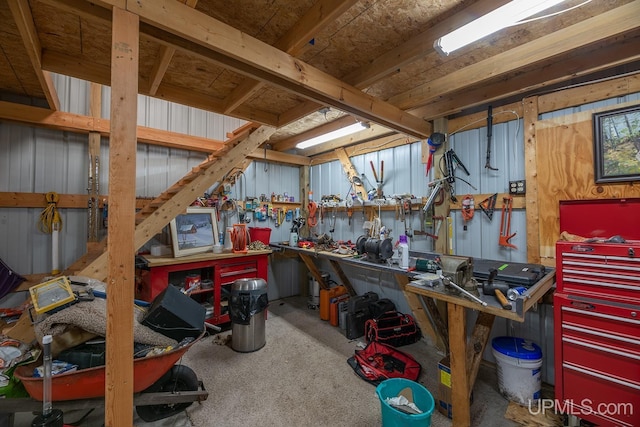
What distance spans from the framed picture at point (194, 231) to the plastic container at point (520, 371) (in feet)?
11.4

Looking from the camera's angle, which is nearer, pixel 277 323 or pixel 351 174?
pixel 277 323

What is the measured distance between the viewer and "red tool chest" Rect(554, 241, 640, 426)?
1587 mm

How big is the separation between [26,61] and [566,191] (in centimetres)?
474

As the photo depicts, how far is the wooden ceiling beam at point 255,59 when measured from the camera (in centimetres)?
133

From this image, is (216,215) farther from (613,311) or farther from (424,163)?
(613,311)

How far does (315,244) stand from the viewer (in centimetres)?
387

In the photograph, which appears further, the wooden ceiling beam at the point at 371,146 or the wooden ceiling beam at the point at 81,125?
the wooden ceiling beam at the point at 371,146

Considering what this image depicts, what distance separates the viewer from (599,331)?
1.68 meters

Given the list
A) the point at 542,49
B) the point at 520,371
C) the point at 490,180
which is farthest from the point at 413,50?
the point at 520,371

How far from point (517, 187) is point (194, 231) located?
386 cm

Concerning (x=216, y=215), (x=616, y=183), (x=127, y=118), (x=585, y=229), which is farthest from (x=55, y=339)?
(x=616, y=183)

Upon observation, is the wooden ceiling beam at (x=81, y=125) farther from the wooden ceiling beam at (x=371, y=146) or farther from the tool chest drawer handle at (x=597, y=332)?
the tool chest drawer handle at (x=597, y=332)

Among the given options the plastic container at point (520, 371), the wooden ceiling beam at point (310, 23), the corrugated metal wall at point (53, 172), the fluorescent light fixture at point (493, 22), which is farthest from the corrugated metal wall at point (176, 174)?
the wooden ceiling beam at point (310, 23)

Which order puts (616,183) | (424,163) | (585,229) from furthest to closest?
(424,163) < (585,229) < (616,183)
